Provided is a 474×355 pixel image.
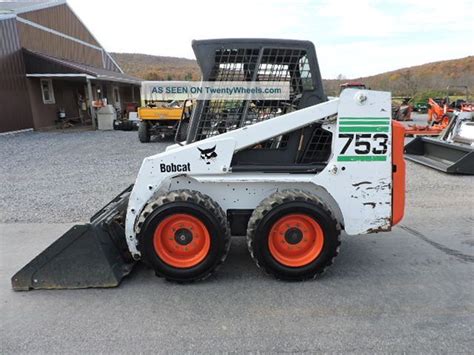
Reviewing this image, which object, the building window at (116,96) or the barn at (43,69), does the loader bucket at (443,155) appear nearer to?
the barn at (43,69)

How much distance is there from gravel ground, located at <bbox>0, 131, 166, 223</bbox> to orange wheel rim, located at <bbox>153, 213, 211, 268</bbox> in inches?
92.5

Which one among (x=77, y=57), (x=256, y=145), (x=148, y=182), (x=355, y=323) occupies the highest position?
(x=77, y=57)

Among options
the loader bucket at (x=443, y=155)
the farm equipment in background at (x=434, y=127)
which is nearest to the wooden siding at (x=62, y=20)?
the farm equipment in background at (x=434, y=127)

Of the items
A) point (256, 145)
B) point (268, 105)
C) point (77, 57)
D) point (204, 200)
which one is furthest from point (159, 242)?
point (77, 57)

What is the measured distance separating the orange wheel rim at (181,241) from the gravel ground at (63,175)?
2.35 metres

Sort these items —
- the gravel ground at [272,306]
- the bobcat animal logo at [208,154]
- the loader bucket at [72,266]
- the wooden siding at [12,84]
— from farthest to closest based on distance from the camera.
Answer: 1. the wooden siding at [12,84]
2. the bobcat animal logo at [208,154]
3. the loader bucket at [72,266]
4. the gravel ground at [272,306]

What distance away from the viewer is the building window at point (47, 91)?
20.6 metres

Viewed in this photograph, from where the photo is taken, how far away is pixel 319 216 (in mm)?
3475

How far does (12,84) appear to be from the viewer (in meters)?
17.8

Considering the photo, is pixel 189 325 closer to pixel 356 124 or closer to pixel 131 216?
pixel 131 216

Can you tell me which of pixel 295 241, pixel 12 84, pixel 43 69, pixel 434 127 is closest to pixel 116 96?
pixel 43 69

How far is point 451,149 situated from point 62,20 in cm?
2345

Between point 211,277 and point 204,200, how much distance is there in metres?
0.79

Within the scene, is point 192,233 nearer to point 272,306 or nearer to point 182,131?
point 272,306
